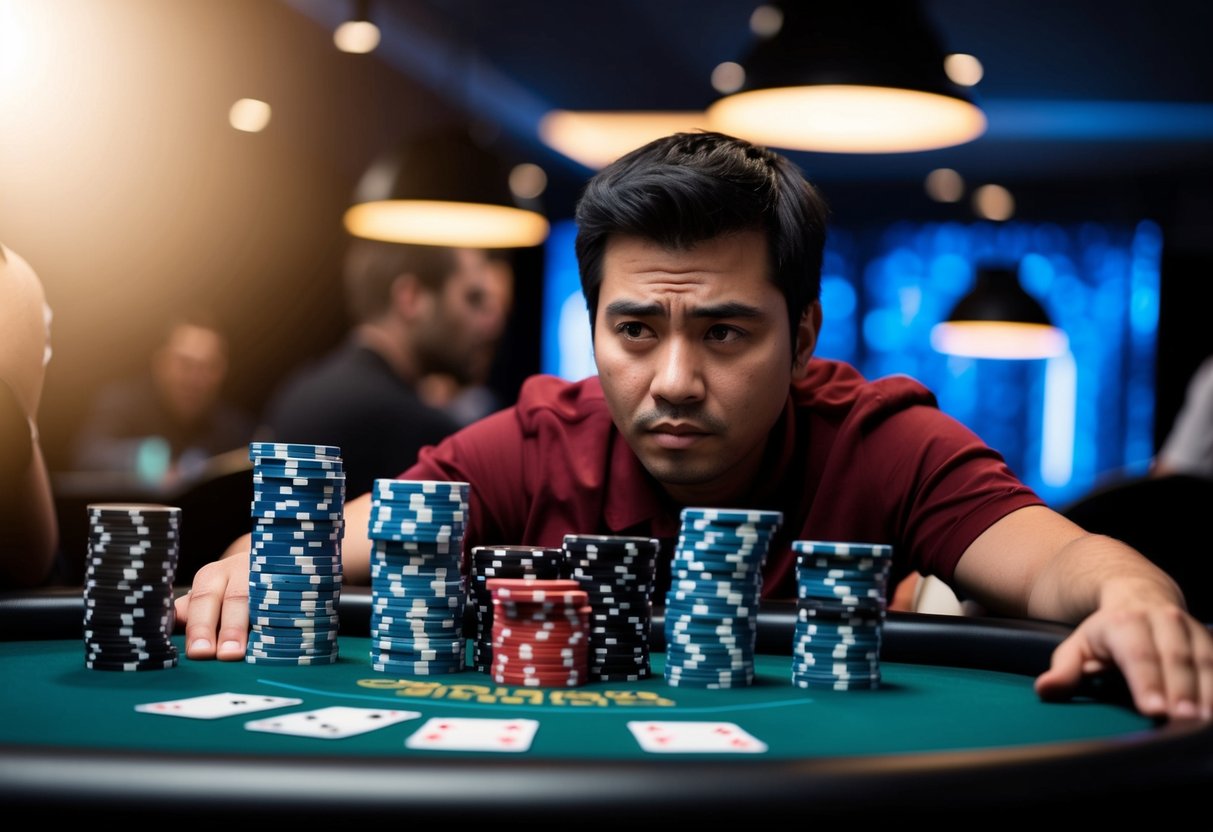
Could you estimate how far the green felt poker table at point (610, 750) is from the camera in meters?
0.84

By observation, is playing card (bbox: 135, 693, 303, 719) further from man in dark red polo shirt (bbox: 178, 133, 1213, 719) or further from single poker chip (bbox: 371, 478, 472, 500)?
man in dark red polo shirt (bbox: 178, 133, 1213, 719)

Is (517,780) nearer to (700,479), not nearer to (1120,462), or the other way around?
(700,479)

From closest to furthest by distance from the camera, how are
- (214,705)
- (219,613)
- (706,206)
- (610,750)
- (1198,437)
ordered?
(610,750) → (214,705) → (219,613) → (706,206) → (1198,437)

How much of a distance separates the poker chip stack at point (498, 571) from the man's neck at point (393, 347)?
323cm

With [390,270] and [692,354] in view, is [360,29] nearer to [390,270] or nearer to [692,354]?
[390,270]

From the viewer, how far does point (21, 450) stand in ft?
6.28

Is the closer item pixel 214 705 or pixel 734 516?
pixel 214 705

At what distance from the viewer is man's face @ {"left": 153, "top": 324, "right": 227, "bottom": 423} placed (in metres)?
7.66

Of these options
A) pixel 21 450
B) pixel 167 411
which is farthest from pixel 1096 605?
pixel 167 411

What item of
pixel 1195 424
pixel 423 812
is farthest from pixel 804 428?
pixel 1195 424

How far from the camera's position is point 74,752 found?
0.89 meters

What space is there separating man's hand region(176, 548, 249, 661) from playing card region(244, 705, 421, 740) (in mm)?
384

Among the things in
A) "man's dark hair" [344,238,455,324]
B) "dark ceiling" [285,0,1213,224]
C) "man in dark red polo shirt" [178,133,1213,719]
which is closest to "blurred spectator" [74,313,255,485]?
"dark ceiling" [285,0,1213,224]

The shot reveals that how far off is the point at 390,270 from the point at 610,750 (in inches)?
170
